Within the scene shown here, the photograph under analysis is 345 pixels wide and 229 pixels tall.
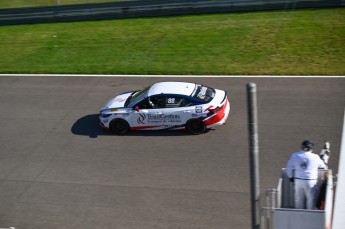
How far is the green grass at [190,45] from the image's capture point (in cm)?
2030

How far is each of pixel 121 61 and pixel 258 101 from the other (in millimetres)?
6731

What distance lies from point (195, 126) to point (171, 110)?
2.68ft

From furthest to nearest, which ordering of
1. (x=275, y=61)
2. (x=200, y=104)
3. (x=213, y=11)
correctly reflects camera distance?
1. (x=213, y=11)
2. (x=275, y=61)
3. (x=200, y=104)

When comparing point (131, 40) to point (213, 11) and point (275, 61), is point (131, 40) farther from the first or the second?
point (275, 61)

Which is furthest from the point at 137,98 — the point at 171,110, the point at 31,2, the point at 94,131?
the point at 31,2

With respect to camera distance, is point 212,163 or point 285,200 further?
point 212,163

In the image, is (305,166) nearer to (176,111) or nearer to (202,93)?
(176,111)

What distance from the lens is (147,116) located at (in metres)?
15.8

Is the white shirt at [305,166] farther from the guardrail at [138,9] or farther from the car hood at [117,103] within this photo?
the guardrail at [138,9]

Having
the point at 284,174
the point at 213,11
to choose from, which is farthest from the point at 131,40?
the point at 284,174

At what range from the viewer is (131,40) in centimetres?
2386

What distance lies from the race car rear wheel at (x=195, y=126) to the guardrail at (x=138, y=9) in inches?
437

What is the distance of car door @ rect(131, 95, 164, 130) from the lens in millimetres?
15734

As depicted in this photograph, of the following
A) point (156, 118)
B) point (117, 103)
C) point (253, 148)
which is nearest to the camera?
point (253, 148)
